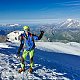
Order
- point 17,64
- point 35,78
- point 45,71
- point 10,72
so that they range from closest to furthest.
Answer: point 35,78 → point 10,72 → point 45,71 → point 17,64

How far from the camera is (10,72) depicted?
14531 mm

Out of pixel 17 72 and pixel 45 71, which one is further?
pixel 45 71

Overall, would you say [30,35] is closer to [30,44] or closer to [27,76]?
[30,44]

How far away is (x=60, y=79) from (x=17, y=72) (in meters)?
2.65

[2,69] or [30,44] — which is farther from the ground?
[30,44]

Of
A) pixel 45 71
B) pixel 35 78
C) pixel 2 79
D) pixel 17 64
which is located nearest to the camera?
pixel 2 79

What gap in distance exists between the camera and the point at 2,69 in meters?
15.2

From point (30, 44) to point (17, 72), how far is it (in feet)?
6.17

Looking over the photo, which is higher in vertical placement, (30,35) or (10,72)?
(30,35)

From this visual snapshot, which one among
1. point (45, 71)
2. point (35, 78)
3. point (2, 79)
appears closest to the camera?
point (2, 79)

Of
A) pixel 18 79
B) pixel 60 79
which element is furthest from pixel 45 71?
pixel 18 79

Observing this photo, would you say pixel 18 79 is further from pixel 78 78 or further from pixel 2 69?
pixel 78 78

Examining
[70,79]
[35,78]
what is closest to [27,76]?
[35,78]

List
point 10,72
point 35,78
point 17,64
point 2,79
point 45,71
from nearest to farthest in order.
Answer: point 2,79
point 35,78
point 10,72
point 45,71
point 17,64
